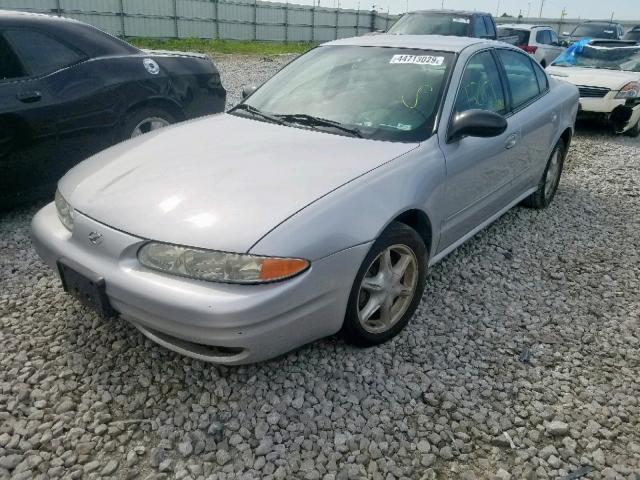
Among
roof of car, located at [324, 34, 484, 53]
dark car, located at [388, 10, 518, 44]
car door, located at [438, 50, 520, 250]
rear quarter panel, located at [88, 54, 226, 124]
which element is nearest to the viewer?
car door, located at [438, 50, 520, 250]

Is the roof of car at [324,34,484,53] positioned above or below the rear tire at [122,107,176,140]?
above

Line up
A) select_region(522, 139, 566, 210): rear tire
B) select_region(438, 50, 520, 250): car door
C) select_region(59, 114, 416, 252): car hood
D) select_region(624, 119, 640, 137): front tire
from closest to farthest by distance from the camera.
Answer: select_region(59, 114, 416, 252): car hood < select_region(438, 50, 520, 250): car door < select_region(522, 139, 566, 210): rear tire < select_region(624, 119, 640, 137): front tire

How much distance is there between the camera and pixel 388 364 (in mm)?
2564

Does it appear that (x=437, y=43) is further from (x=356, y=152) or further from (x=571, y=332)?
(x=571, y=332)

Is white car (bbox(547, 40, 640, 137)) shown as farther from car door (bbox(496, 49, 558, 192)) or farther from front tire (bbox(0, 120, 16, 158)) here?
front tire (bbox(0, 120, 16, 158))

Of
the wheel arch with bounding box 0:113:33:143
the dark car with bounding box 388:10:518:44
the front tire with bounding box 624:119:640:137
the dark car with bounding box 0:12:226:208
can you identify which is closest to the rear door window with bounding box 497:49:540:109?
the dark car with bounding box 0:12:226:208

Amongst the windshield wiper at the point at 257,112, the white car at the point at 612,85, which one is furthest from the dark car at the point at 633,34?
the windshield wiper at the point at 257,112

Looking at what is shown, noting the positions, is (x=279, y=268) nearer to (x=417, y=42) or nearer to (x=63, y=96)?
(x=417, y=42)

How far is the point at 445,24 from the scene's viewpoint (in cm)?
997

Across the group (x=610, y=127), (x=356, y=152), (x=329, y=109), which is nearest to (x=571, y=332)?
(x=356, y=152)

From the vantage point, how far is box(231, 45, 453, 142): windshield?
2891 mm

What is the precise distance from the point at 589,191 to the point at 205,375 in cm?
460

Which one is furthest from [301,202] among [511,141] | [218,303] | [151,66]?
[151,66]

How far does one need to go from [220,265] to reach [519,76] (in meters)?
3.01
